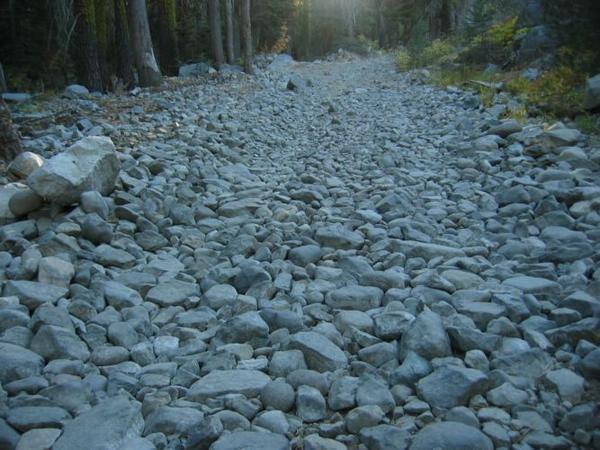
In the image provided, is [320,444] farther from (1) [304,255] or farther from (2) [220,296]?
(1) [304,255]

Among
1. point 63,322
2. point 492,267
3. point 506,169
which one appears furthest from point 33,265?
point 506,169

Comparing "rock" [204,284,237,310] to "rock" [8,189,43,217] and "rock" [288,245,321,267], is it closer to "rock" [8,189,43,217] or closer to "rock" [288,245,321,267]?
"rock" [288,245,321,267]

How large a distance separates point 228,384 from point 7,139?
15.8 feet

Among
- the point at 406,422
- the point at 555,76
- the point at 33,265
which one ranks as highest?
the point at 555,76

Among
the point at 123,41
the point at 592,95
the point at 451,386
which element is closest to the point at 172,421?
the point at 451,386

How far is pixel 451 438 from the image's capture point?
241 centimetres

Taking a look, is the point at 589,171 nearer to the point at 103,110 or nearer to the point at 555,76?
the point at 555,76

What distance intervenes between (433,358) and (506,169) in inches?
172

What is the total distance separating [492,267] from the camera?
14.0ft

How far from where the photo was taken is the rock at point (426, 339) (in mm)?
3102

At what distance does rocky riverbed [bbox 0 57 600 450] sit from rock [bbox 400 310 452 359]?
0.01 m

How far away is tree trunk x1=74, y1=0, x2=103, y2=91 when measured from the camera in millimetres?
15484

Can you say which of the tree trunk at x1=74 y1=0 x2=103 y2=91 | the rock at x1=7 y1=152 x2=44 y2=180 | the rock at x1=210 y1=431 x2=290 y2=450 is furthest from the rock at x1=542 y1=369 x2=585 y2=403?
the tree trunk at x1=74 y1=0 x2=103 y2=91

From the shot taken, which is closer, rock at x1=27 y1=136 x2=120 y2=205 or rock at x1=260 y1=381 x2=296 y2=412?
rock at x1=260 y1=381 x2=296 y2=412
